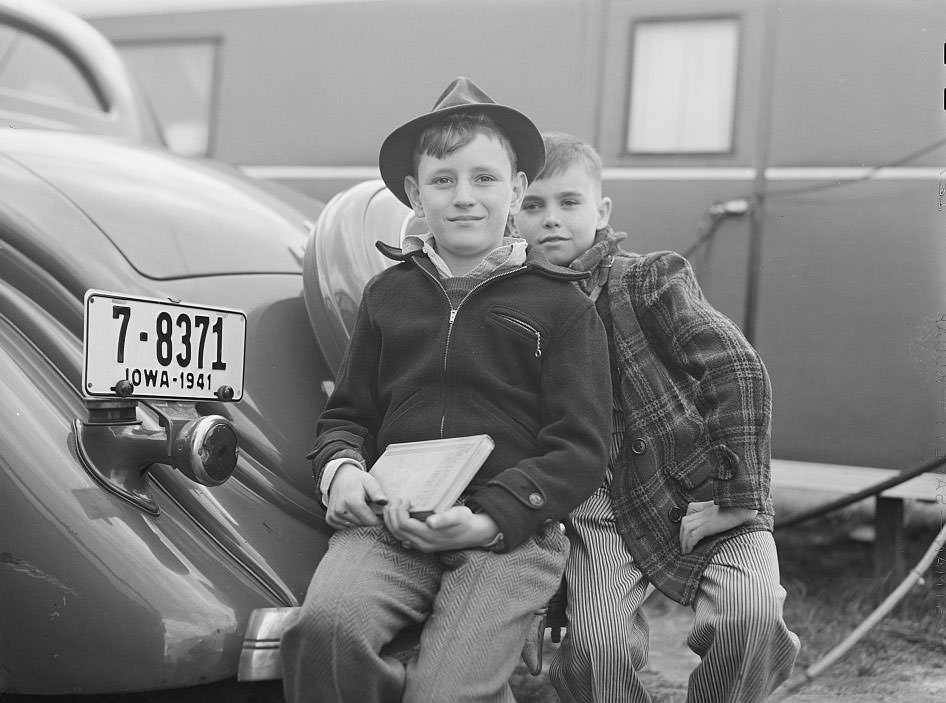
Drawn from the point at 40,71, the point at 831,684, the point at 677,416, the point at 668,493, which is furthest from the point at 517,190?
the point at 40,71

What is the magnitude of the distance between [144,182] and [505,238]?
0.93 meters

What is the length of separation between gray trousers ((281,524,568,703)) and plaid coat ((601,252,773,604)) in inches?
13.2

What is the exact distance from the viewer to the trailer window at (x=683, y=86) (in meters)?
3.87

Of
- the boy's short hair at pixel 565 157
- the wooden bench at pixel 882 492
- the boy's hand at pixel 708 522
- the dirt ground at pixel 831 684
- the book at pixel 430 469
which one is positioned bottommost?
the dirt ground at pixel 831 684

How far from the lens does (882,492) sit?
3609 mm

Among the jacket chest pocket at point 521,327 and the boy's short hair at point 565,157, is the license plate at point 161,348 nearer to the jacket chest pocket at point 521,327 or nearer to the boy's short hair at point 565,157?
the jacket chest pocket at point 521,327

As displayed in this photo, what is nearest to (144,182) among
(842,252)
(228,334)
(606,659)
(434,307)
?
(228,334)

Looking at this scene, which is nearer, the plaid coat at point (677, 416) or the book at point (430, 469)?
the book at point (430, 469)

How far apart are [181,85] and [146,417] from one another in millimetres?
2874

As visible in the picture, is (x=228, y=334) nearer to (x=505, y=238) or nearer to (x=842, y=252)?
(x=505, y=238)

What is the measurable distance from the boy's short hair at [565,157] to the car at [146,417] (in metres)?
0.48

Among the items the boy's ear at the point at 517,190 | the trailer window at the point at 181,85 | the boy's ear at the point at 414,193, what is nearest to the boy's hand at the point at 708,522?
the boy's ear at the point at 517,190

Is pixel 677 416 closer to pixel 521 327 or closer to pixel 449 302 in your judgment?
pixel 521 327

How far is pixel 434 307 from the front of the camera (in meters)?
2.05
